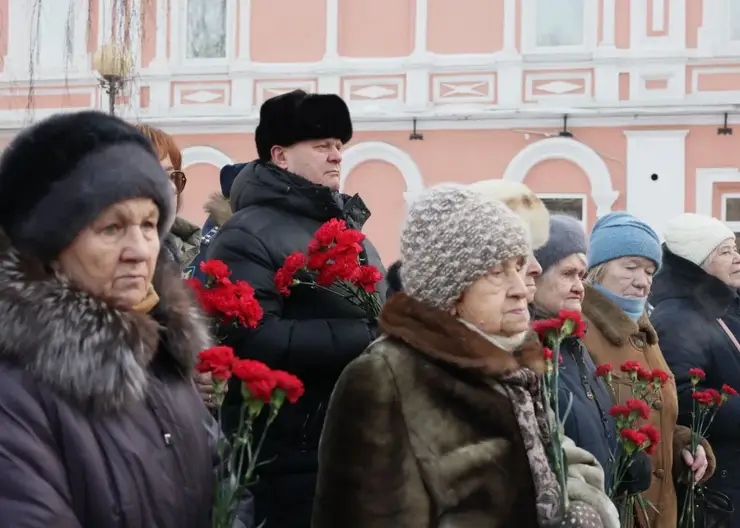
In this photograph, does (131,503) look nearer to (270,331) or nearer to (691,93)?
(270,331)

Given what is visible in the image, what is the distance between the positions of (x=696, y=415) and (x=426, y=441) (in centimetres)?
191

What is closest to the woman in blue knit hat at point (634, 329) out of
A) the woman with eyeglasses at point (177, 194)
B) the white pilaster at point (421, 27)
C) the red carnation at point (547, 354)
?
the red carnation at point (547, 354)

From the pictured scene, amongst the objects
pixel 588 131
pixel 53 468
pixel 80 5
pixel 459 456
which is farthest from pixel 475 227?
pixel 588 131

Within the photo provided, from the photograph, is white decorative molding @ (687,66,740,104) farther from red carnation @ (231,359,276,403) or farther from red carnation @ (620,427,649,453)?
red carnation @ (231,359,276,403)

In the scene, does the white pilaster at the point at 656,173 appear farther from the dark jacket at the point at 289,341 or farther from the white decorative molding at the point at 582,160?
the dark jacket at the point at 289,341

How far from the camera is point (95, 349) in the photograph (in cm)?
177

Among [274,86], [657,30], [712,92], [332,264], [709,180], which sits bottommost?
[332,264]

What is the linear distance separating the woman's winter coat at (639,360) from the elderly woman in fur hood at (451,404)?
3.78ft

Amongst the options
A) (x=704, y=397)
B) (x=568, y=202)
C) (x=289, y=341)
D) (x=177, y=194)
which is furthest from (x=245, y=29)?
(x=289, y=341)

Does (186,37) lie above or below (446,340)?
above

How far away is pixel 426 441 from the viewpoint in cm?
223

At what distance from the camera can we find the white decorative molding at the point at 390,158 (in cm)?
1306

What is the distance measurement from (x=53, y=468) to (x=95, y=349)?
0.21 metres

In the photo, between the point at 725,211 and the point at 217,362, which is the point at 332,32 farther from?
the point at 217,362
